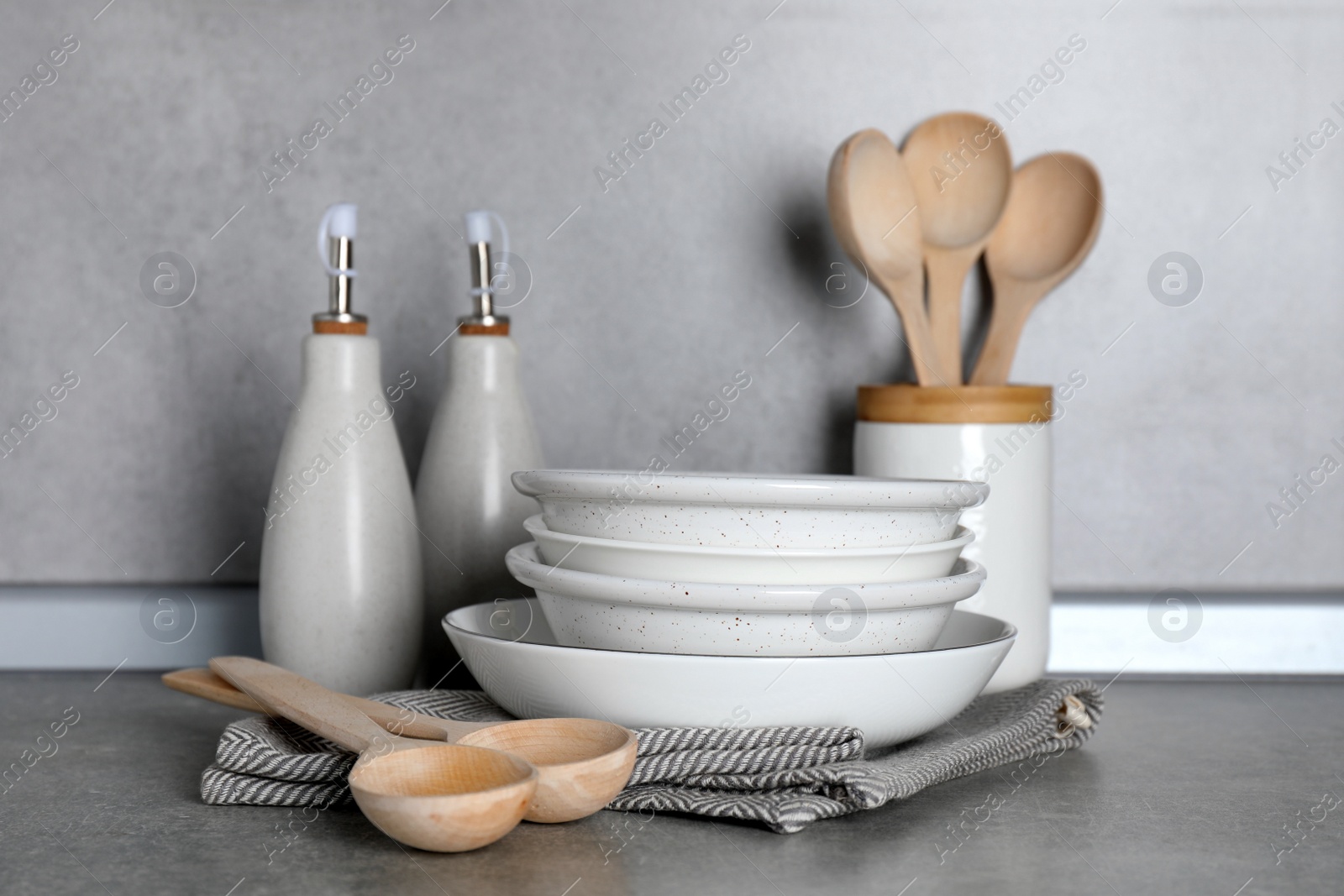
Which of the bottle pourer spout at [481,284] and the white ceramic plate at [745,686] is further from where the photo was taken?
the bottle pourer spout at [481,284]

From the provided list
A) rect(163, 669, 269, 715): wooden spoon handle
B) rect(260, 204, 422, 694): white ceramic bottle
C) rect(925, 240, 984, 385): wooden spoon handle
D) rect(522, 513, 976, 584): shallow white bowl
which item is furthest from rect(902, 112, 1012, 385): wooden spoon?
rect(163, 669, 269, 715): wooden spoon handle

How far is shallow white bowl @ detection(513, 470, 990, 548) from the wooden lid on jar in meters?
0.23

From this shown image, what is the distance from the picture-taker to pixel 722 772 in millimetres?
583

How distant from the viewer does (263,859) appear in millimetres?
523

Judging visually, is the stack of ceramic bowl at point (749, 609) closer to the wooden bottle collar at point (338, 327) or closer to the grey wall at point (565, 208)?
the wooden bottle collar at point (338, 327)

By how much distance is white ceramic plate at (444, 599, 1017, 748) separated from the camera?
58 cm

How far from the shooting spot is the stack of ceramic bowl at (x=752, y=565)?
59cm

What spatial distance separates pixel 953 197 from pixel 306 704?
68 cm

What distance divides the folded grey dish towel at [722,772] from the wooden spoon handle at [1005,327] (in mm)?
390

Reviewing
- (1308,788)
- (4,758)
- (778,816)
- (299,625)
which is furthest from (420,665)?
(1308,788)

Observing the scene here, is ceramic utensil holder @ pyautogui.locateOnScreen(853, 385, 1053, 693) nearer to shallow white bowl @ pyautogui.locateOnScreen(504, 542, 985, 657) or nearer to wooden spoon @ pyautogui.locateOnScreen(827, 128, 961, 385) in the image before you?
wooden spoon @ pyautogui.locateOnScreen(827, 128, 961, 385)

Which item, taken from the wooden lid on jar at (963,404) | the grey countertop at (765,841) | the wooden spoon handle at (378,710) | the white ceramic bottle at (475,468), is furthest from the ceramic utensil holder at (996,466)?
the wooden spoon handle at (378,710)

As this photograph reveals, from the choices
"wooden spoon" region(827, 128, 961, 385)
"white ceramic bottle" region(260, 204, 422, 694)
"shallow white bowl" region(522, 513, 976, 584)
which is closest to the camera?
"shallow white bowl" region(522, 513, 976, 584)

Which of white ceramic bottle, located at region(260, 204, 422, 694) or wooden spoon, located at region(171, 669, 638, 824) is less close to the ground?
white ceramic bottle, located at region(260, 204, 422, 694)
